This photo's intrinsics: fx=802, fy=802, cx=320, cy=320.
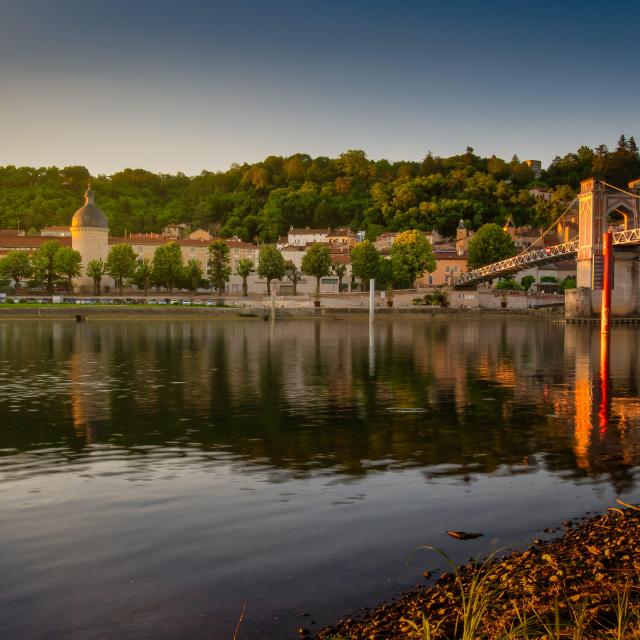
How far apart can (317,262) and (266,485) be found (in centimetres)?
9346

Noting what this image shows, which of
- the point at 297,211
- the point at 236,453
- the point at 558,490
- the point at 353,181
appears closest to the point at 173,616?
the point at 558,490

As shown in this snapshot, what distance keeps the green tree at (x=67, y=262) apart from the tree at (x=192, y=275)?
13398mm

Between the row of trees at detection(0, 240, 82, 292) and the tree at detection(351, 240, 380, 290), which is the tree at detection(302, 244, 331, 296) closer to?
the tree at detection(351, 240, 380, 290)

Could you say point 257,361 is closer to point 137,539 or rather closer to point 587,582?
point 137,539

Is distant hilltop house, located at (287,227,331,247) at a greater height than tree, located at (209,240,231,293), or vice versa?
distant hilltop house, located at (287,227,331,247)

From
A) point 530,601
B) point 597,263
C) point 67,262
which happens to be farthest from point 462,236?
point 530,601

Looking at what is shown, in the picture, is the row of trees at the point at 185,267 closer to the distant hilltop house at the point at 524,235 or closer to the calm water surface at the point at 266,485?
the distant hilltop house at the point at 524,235

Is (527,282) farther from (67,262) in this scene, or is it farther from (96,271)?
(67,262)

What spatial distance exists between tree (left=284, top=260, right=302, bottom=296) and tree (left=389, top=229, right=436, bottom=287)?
14237mm

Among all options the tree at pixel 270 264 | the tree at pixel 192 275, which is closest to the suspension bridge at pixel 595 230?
the tree at pixel 270 264

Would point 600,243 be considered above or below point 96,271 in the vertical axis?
above

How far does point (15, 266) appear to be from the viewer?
97000 millimetres

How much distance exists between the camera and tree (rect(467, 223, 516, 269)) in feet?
344

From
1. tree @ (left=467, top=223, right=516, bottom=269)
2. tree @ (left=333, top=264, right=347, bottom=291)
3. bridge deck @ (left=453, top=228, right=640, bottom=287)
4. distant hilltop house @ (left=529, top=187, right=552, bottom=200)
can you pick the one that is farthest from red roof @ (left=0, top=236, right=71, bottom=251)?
distant hilltop house @ (left=529, top=187, right=552, bottom=200)
